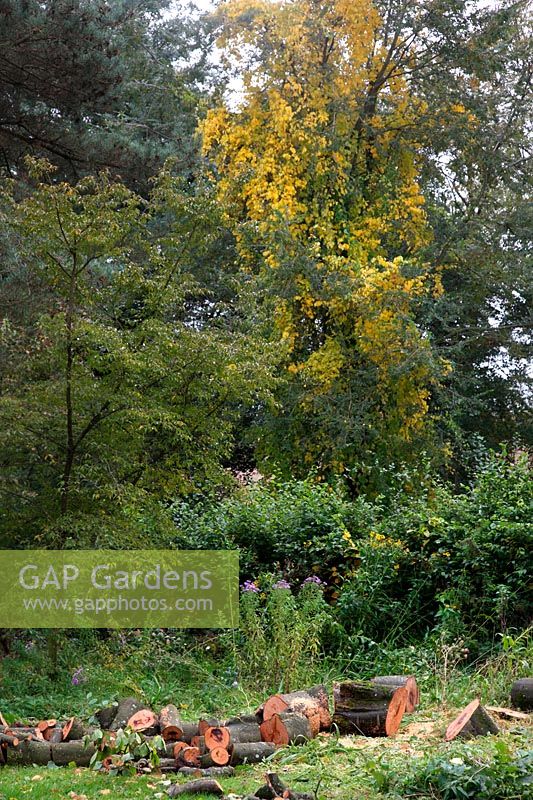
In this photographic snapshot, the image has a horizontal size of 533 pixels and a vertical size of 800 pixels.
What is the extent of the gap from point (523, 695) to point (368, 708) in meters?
1.01

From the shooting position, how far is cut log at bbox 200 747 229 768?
15.4 ft

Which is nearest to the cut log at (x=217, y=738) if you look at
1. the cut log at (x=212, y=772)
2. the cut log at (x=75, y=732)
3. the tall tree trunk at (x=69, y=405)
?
the cut log at (x=212, y=772)

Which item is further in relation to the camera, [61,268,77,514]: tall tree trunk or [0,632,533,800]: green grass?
[61,268,77,514]: tall tree trunk

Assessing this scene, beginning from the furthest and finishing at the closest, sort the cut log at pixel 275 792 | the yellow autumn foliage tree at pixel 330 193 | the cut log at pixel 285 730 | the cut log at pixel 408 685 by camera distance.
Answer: the yellow autumn foliage tree at pixel 330 193 < the cut log at pixel 408 685 < the cut log at pixel 285 730 < the cut log at pixel 275 792

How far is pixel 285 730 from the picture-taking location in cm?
500

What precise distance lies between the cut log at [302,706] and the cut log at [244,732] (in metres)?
0.18

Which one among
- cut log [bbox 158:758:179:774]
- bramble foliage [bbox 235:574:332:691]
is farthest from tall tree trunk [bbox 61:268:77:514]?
cut log [bbox 158:758:179:774]

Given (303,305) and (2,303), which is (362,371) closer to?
(303,305)

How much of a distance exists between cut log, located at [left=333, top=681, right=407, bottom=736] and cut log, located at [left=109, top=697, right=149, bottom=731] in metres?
1.14

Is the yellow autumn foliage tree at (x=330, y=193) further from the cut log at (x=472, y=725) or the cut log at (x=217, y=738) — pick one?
the cut log at (x=217, y=738)

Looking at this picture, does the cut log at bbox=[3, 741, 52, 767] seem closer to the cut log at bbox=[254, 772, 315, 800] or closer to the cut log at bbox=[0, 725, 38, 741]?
the cut log at bbox=[0, 725, 38, 741]

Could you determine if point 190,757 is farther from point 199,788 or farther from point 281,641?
point 281,641

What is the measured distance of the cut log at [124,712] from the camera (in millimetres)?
5195

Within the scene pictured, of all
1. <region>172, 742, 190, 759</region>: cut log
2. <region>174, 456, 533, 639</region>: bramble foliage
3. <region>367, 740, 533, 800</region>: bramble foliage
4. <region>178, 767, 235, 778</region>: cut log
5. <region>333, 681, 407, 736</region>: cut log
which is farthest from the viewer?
<region>174, 456, 533, 639</region>: bramble foliage
